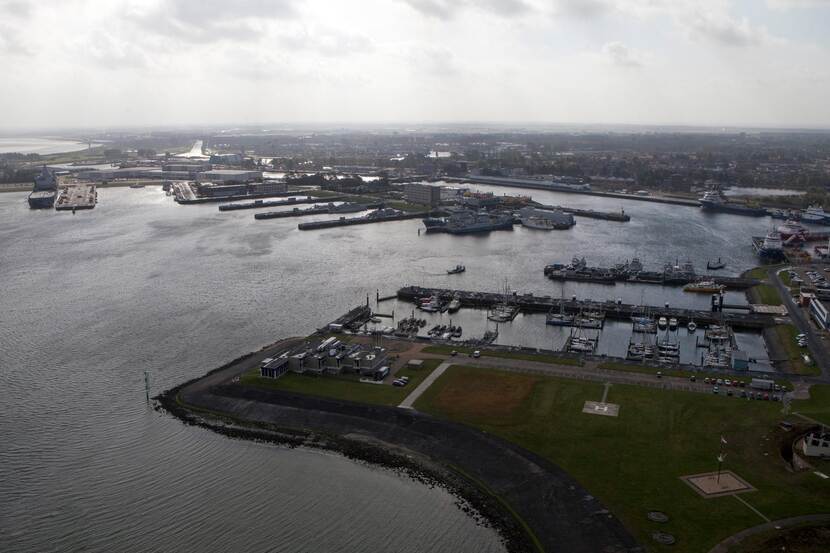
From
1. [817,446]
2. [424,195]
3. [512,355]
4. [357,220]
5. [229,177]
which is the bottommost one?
[512,355]

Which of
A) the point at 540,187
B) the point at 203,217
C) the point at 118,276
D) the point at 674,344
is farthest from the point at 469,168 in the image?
the point at 674,344

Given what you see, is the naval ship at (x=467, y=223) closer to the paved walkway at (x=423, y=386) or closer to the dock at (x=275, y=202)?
the dock at (x=275, y=202)

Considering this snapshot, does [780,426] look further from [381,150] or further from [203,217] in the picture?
[381,150]

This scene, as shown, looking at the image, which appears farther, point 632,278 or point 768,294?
point 632,278

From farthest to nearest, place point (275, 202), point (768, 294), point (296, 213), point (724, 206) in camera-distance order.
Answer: point (275, 202)
point (724, 206)
point (296, 213)
point (768, 294)

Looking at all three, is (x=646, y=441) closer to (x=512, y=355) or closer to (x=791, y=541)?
(x=791, y=541)

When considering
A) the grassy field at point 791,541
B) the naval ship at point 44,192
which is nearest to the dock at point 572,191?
the naval ship at point 44,192

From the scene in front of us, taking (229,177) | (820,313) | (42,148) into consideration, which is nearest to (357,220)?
Result: (229,177)
